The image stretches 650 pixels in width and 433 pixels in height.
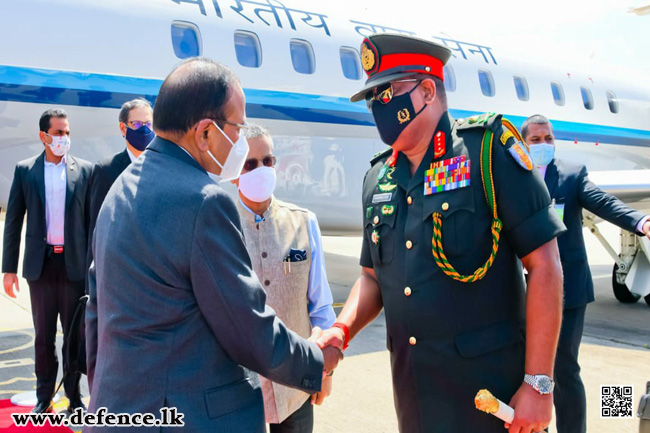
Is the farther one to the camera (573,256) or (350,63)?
(350,63)

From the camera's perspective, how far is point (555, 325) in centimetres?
198

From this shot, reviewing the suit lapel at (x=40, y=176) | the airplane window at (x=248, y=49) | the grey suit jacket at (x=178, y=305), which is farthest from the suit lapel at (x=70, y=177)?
the grey suit jacket at (x=178, y=305)

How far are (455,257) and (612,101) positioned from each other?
11638 mm

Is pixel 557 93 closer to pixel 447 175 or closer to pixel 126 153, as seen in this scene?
pixel 126 153

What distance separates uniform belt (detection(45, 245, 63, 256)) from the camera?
435 centimetres

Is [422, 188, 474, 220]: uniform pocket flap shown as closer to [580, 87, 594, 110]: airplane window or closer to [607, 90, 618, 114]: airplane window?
[580, 87, 594, 110]: airplane window

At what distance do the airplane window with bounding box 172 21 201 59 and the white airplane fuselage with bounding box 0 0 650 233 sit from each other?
4cm

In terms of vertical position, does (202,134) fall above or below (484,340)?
above

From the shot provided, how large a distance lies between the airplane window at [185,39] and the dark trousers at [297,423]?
4785 mm

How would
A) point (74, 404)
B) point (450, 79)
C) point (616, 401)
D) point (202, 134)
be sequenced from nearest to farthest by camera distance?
point (202, 134), point (74, 404), point (616, 401), point (450, 79)

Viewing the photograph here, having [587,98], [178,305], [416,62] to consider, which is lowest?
[178,305]

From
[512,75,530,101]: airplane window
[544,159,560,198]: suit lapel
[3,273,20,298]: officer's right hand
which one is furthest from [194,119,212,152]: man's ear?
[512,75,530,101]: airplane window

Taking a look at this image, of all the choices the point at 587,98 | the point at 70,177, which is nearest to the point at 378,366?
the point at 70,177

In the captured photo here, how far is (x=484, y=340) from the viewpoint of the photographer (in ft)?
6.84
